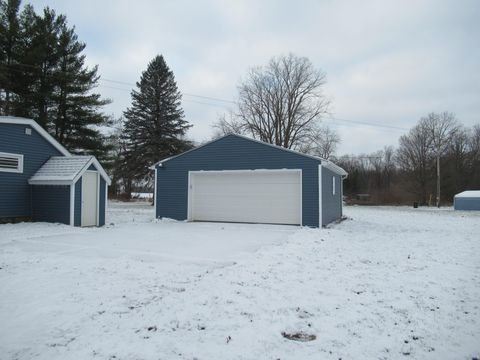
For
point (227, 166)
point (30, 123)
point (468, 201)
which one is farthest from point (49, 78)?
point (468, 201)

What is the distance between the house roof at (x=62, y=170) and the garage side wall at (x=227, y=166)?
10.2 feet

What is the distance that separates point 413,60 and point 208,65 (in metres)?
10.4

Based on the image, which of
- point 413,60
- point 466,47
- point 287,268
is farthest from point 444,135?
point 287,268

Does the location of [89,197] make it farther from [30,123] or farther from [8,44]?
[8,44]

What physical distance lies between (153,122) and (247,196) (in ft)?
66.7

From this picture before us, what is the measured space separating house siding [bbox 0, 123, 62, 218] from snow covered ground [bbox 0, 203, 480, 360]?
4742mm

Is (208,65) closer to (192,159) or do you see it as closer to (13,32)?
(192,159)

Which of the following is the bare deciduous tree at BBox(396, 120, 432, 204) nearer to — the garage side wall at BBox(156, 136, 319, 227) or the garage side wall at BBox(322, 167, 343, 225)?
the garage side wall at BBox(322, 167, 343, 225)

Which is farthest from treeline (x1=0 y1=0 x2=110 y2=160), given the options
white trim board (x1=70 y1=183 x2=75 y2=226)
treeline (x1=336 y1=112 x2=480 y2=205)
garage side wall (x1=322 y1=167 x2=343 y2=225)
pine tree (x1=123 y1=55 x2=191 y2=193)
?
treeline (x1=336 y1=112 x2=480 y2=205)

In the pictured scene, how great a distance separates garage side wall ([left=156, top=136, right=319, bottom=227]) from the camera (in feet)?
45.9

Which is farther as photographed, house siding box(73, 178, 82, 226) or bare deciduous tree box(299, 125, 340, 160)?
bare deciduous tree box(299, 125, 340, 160)

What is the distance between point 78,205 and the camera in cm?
1283

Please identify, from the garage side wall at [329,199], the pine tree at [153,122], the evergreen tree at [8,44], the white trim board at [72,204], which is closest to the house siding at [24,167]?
the white trim board at [72,204]

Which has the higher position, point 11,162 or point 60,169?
point 11,162
